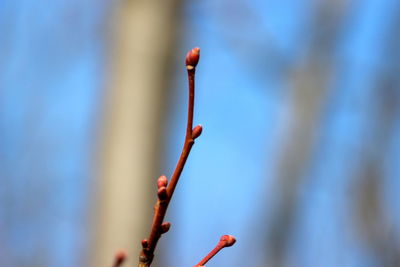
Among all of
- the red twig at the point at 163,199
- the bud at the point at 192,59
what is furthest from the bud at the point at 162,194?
the bud at the point at 192,59

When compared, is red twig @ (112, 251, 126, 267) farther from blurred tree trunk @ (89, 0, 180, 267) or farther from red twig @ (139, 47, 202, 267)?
blurred tree trunk @ (89, 0, 180, 267)

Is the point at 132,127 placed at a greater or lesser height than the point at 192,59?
lesser

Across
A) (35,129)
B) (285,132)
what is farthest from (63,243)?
(285,132)

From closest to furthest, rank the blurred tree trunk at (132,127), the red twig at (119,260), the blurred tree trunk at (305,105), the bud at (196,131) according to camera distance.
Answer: the red twig at (119,260) → the bud at (196,131) → the blurred tree trunk at (132,127) → the blurred tree trunk at (305,105)

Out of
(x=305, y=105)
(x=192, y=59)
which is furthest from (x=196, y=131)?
(x=305, y=105)

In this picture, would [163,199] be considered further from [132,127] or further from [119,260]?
[132,127]

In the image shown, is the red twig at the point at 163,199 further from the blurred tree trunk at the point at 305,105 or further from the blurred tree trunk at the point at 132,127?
the blurred tree trunk at the point at 305,105

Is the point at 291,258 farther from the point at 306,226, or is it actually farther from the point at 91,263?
the point at 91,263

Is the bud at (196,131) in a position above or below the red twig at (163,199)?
above

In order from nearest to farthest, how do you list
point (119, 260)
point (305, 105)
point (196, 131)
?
point (119, 260) < point (196, 131) < point (305, 105)
